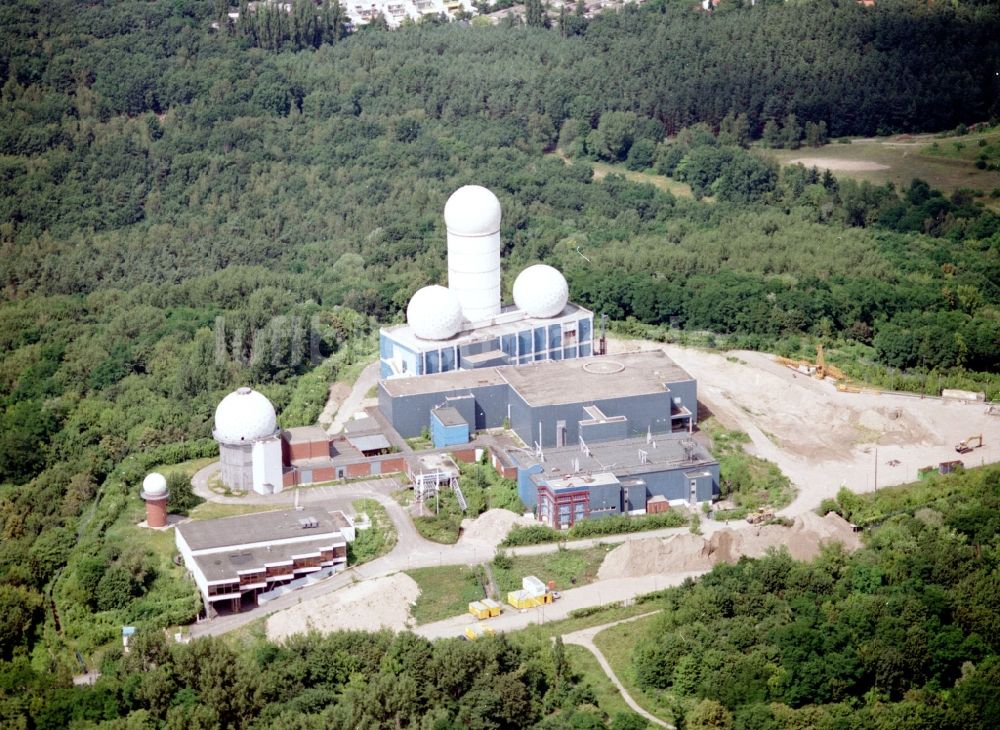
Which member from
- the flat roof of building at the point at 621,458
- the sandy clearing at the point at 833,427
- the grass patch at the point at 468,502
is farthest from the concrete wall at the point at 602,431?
the sandy clearing at the point at 833,427

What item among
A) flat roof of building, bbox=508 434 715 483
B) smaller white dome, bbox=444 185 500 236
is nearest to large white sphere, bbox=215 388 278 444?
flat roof of building, bbox=508 434 715 483

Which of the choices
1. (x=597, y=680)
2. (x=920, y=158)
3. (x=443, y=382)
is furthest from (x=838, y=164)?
(x=597, y=680)

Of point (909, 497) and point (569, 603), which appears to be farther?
point (909, 497)

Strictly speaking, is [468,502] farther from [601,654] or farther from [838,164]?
[838,164]

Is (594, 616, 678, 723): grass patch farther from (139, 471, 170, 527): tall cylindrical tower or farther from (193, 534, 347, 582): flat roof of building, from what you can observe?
(139, 471, 170, 527): tall cylindrical tower

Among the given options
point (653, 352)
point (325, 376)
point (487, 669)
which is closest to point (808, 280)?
point (653, 352)

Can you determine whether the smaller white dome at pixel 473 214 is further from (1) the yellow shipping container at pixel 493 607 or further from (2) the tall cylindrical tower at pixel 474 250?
(1) the yellow shipping container at pixel 493 607
